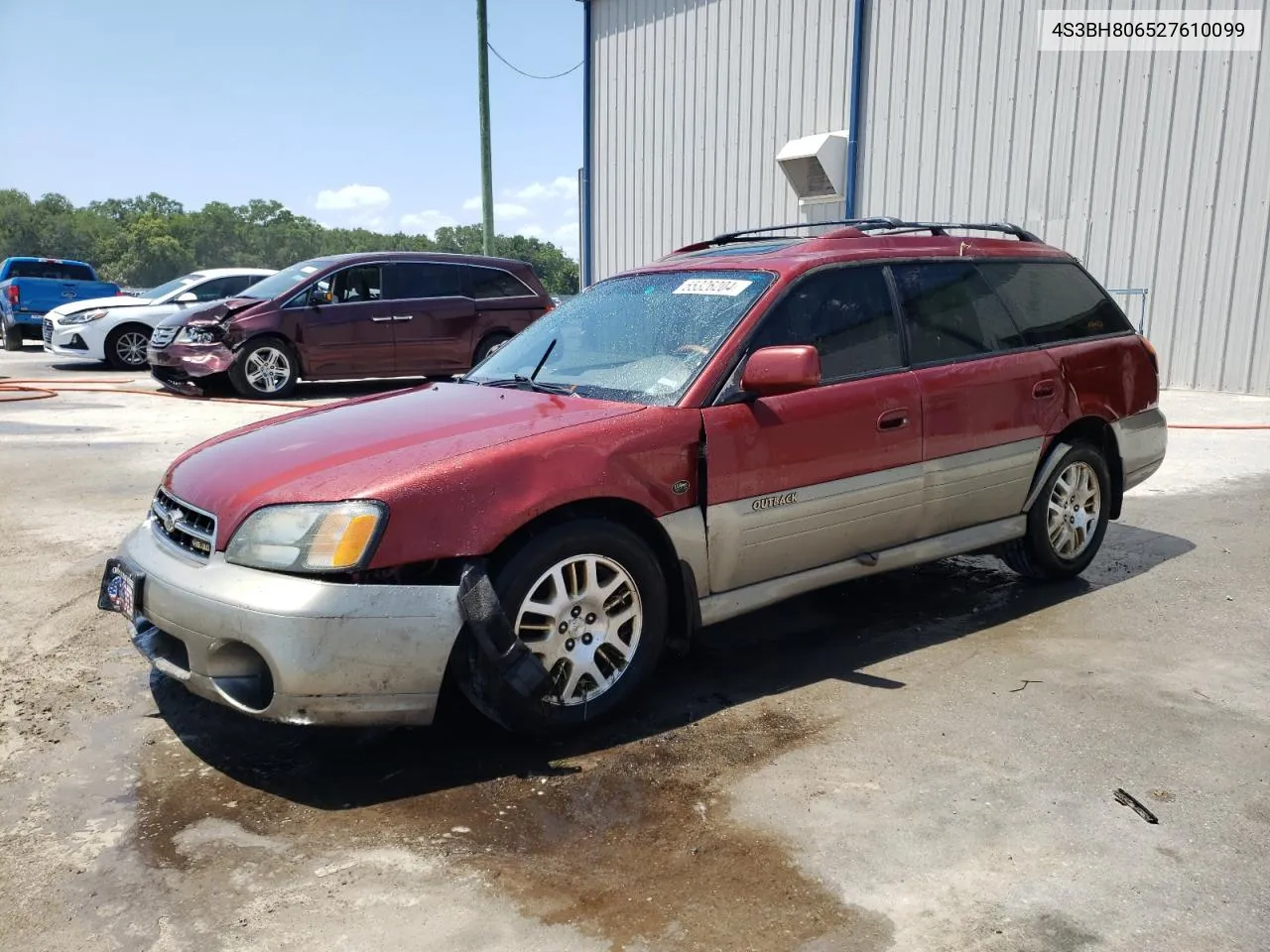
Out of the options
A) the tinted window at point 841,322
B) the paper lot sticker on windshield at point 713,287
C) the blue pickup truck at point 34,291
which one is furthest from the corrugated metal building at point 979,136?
the blue pickup truck at point 34,291

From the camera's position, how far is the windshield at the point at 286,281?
480 inches

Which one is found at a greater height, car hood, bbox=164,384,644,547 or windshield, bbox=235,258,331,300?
windshield, bbox=235,258,331,300

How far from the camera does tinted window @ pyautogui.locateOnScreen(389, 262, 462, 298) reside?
41.4 ft

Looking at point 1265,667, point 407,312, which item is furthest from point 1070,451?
point 407,312

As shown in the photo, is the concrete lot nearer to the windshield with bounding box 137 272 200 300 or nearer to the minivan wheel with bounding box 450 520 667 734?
the minivan wheel with bounding box 450 520 667 734

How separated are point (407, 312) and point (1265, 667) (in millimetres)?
10354

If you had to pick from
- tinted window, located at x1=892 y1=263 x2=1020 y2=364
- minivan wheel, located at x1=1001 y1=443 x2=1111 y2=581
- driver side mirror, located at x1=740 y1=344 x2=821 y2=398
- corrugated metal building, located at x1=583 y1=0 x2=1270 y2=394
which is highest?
corrugated metal building, located at x1=583 y1=0 x2=1270 y2=394

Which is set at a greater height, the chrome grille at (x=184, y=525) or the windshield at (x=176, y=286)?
Answer: the windshield at (x=176, y=286)

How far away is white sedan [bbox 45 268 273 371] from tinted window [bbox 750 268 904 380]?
12791 millimetres

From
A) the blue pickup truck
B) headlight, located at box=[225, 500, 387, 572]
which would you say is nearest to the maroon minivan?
Answer: the blue pickup truck

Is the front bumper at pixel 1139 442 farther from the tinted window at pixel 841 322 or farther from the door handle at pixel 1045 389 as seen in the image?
the tinted window at pixel 841 322

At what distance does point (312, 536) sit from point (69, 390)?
11341mm

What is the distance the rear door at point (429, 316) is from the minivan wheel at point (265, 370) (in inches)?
49.7

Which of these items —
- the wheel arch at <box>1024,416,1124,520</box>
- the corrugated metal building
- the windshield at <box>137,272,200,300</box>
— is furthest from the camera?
the windshield at <box>137,272,200,300</box>
